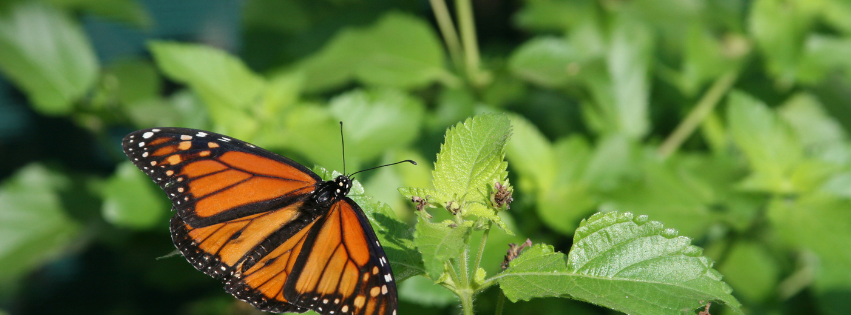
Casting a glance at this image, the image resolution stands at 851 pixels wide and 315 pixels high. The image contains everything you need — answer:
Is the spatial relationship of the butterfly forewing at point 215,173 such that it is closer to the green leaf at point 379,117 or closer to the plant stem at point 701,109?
the green leaf at point 379,117

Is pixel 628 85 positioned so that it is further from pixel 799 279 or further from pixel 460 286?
pixel 460 286

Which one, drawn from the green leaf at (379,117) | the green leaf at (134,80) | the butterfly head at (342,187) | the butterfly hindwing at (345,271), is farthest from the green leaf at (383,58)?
the butterfly hindwing at (345,271)

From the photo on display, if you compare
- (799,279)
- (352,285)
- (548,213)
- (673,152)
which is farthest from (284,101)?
(799,279)

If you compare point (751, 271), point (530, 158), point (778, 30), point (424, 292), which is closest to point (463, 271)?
point (424, 292)

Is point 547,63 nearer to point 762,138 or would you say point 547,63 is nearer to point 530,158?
point 530,158

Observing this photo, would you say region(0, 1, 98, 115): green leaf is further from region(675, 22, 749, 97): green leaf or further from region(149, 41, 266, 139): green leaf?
region(675, 22, 749, 97): green leaf

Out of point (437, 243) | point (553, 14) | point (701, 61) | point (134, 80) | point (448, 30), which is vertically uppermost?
point (553, 14)
